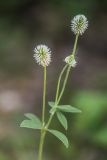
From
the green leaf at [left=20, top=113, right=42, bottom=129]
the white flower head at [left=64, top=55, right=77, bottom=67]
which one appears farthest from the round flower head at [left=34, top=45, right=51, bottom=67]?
the green leaf at [left=20, top=113, right=42, bottom=129]

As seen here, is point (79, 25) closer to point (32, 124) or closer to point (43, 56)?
point (43, 56)

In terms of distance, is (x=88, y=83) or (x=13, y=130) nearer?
(x=13, y=130)

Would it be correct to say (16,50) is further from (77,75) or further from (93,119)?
(93,119)

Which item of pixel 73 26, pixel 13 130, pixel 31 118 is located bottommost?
pixel 13 130

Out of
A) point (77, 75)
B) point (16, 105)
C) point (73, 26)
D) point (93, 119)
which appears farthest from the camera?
point (77, 75)

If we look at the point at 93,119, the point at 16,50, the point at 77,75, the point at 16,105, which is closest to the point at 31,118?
the point at 93,119

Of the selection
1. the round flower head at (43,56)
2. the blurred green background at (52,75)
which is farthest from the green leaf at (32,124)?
the blurred green background at (52,75)

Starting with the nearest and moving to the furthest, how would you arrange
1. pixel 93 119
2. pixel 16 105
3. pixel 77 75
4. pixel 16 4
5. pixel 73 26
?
pixel 73 26 < pixel 93 119 < pixel 16 105 < pixel 77 75 < pixel 16 4

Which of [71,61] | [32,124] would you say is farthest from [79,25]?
[32,124]
